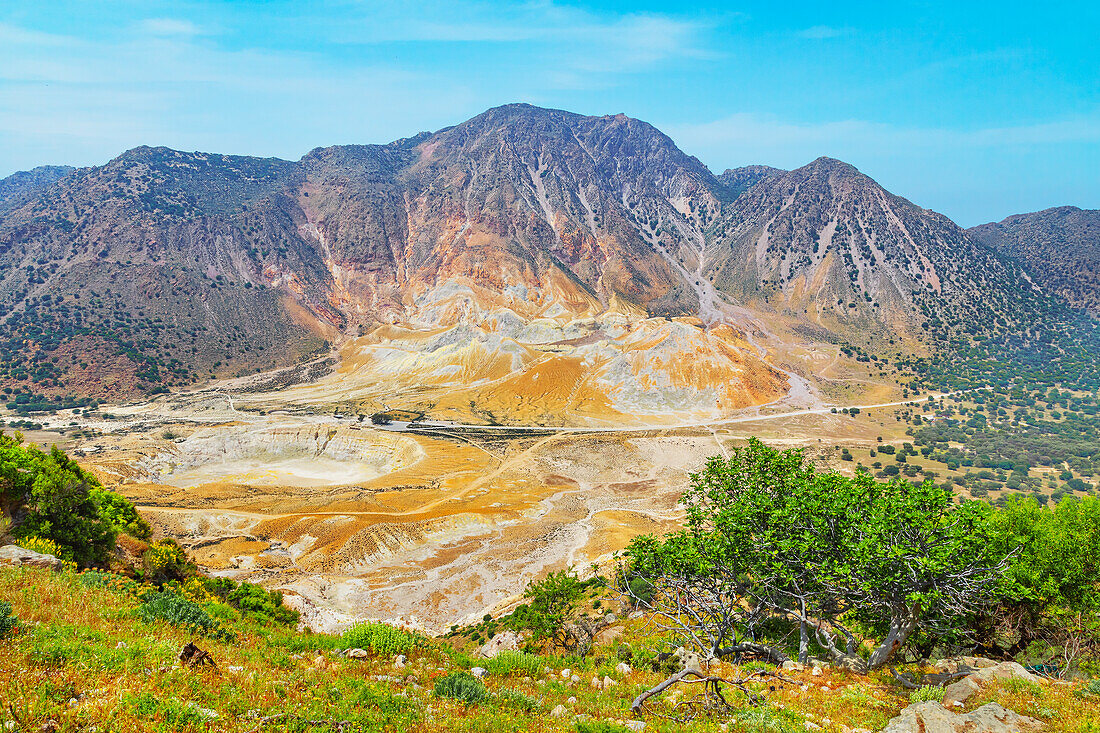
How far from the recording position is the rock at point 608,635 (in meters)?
18.9

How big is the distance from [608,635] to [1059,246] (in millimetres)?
202176

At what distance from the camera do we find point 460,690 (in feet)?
27.2

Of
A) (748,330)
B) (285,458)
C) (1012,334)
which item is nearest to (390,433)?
(285,458)

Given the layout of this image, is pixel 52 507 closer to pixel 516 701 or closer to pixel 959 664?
pixel 516 701

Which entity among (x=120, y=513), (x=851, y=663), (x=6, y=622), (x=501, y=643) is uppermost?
(x=6, y=622)

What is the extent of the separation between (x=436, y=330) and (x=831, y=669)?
117 metres

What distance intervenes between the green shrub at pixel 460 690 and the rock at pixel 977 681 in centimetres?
837

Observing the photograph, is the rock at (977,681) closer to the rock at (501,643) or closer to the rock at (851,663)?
the rock at (851,663)

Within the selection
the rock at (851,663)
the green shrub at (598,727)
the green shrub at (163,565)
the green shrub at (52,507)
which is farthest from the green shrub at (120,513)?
the rock at (851,663)

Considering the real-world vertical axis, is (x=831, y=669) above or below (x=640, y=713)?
below

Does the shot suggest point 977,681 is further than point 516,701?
Yes

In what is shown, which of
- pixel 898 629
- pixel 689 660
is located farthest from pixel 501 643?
pixel 898 629

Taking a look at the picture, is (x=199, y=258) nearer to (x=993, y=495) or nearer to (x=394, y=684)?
(x=394, y=684)

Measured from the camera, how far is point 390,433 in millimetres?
66438
